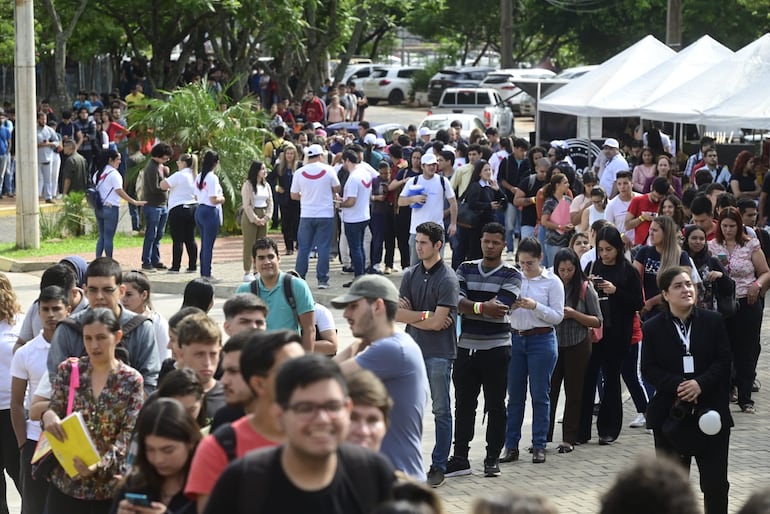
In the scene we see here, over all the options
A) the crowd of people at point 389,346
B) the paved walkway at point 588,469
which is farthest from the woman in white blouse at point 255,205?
the paved walkway at point 588,469

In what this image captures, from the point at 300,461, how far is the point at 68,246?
64.6 ft

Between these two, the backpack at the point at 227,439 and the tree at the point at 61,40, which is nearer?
the backpack at the point at 227,439

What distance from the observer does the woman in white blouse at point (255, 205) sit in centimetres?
1875

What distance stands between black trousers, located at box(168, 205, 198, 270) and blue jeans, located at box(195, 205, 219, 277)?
1.87 ft

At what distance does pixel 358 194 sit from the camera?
18.8m

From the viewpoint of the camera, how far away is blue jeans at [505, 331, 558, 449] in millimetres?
10516

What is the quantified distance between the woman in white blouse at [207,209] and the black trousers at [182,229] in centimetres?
58

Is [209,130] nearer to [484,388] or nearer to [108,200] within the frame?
[108,200]

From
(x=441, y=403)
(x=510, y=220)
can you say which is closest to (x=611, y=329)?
(x=441, y=403)

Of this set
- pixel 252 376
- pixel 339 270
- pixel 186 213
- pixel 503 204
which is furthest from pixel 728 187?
pixel 252 376

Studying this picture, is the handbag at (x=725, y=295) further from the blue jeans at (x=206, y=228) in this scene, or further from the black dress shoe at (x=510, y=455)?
the blue jeans at (x=206, y=228)

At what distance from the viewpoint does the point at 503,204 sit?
62.3ft

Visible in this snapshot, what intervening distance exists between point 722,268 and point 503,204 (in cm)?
749

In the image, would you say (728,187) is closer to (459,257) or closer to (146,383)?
(459,257)
